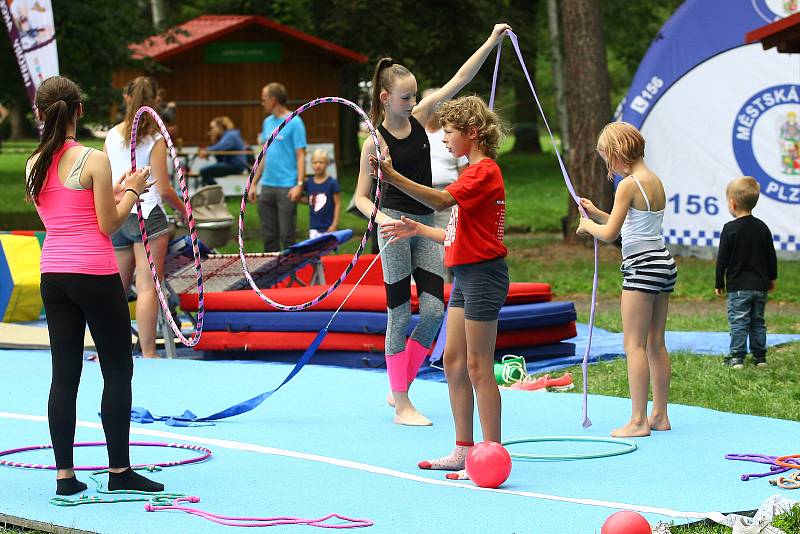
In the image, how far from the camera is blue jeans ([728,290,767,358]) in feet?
31.5

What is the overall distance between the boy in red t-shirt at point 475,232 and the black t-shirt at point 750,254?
393cm

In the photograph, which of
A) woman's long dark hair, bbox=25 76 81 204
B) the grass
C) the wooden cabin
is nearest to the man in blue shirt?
the grass

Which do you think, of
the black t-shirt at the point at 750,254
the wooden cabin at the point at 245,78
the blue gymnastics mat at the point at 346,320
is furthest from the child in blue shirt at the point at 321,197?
the wooden cabin at the point at 245,78

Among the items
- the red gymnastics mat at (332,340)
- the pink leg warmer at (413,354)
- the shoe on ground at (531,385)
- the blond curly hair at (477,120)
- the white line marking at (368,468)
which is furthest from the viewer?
the red gymnastics mat at (332,340)

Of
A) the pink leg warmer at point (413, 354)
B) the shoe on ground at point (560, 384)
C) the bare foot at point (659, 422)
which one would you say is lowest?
the shoe on ground at point (560, 384)

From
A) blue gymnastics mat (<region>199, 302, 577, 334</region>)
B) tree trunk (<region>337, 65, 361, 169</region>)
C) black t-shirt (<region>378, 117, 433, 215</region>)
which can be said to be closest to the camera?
black t-shirt (<region>378, 117, 433, 215</region>)

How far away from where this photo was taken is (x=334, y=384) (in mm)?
9023

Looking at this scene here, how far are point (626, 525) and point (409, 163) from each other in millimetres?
3200

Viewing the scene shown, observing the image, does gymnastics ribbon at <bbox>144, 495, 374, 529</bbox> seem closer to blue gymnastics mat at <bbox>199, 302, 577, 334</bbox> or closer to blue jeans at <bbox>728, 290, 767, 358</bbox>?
blue gymnastics mat at <bbox>199, 302, 577, 334</bbox>

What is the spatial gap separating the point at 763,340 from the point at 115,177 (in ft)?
16.5

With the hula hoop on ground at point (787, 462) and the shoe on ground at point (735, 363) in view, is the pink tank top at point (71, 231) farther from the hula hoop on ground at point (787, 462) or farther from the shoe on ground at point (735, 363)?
the shoe on ground at point (735, 363)

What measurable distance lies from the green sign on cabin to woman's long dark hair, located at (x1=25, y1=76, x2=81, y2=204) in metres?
28.9

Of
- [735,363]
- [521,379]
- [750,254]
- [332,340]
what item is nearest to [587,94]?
[750,254]

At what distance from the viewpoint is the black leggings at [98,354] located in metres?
5.83
